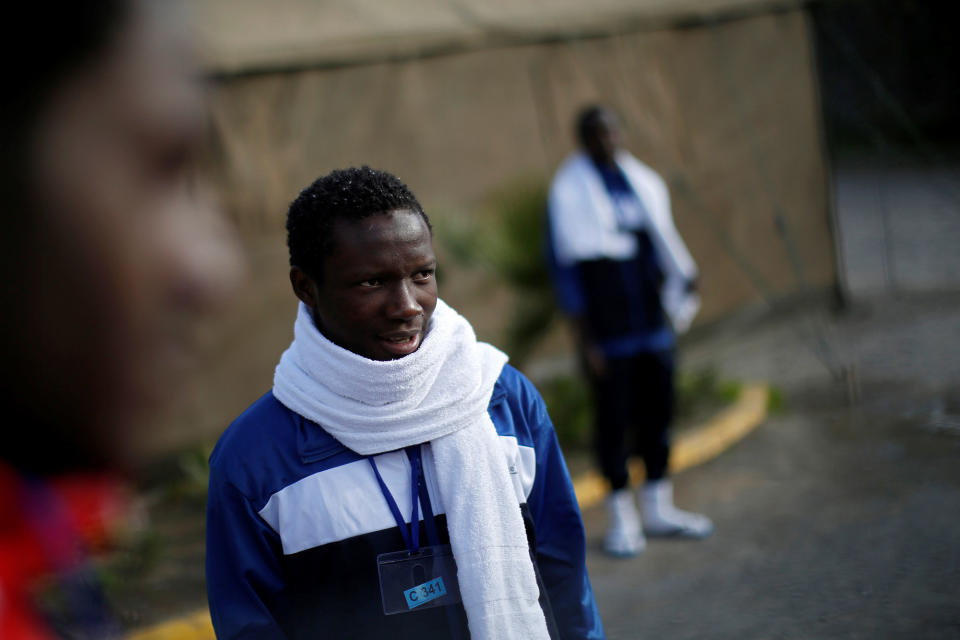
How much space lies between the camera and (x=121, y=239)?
Result: 0.56 meters

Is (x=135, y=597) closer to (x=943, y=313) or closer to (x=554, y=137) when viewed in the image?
(x=554, y=137)

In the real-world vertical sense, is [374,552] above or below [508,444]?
below

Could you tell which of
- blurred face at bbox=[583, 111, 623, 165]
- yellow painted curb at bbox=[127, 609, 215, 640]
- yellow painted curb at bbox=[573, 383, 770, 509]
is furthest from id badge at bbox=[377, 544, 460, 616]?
yellow painted curb at bbox=[573, 383, 770, 509]

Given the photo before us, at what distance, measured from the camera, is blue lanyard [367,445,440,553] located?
2.19m

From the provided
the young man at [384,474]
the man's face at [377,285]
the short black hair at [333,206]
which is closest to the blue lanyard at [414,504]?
the young man at [384,474]

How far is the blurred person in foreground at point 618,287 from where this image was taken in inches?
216

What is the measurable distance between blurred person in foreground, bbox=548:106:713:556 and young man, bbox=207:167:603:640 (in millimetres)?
3060

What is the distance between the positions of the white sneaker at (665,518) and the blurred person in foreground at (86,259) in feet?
17.9

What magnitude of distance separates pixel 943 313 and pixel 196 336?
1099 cm

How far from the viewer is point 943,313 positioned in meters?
10.4

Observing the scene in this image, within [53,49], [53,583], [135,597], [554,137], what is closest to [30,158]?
[53,49]

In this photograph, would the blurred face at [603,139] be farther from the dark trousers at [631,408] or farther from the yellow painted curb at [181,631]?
the yellow painted curb at [181,631]

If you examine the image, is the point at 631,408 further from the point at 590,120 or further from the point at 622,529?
the point at 590,120

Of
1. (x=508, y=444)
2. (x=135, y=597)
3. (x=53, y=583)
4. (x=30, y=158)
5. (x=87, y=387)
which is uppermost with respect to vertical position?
(x=30, y=158)
